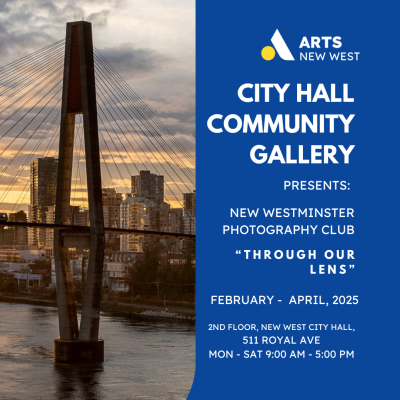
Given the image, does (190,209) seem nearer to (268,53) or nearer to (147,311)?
(147,311)

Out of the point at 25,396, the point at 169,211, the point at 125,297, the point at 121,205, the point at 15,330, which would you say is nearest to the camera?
the point at 25,396

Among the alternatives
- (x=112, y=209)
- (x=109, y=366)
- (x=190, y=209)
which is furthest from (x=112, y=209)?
(x=109, y=366)

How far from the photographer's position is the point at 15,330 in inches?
908

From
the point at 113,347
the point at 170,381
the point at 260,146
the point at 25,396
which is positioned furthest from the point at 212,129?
the point at 113,347

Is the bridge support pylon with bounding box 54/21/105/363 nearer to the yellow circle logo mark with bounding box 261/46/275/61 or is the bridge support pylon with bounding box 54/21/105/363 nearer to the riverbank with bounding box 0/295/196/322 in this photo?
the yellow circle logo mark with bounding box 261/46/275/61

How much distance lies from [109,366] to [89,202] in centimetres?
347

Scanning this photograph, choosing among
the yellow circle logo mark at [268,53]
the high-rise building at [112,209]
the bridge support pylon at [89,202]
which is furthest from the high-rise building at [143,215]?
the yellow circle logo mark at [268,53]

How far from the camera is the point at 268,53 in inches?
155

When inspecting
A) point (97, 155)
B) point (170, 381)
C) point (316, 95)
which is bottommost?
point (170, 381)

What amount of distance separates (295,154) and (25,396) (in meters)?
10.0

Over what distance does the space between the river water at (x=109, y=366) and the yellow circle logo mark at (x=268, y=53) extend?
9.61 metres

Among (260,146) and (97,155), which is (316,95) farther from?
(97,155)

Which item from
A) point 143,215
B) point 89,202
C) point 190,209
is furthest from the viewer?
point 143,215

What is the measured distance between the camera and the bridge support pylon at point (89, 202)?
13992 millimetres
